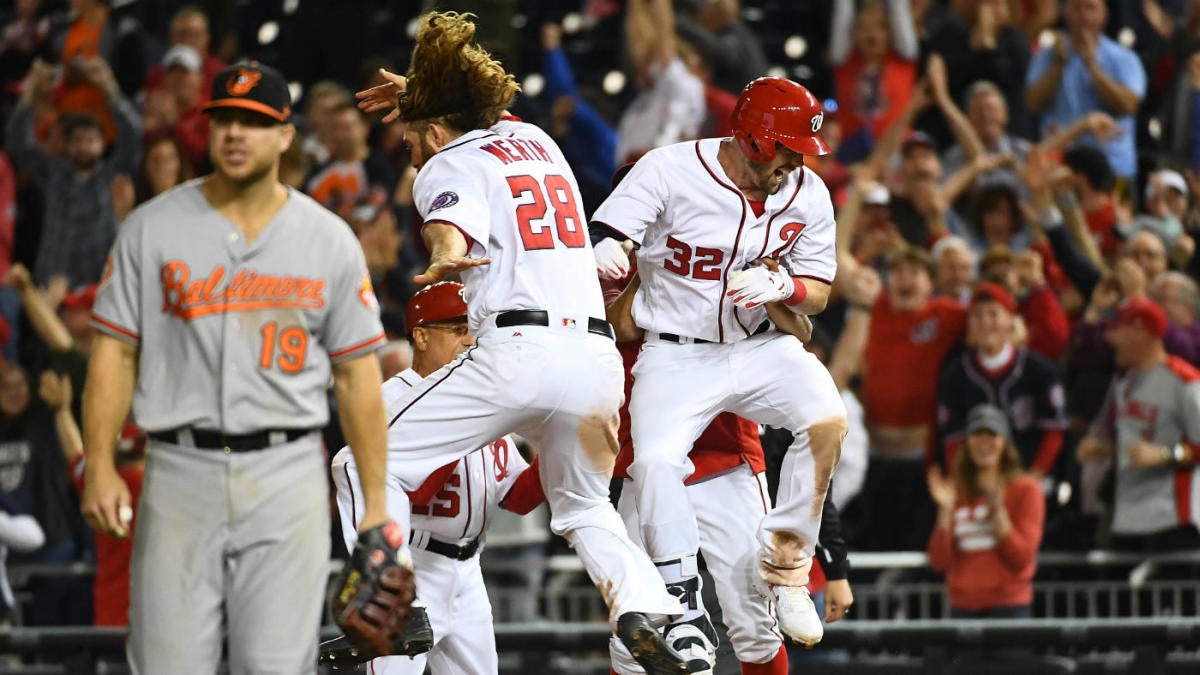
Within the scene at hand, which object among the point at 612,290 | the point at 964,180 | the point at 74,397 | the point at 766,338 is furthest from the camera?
the point at 964,180

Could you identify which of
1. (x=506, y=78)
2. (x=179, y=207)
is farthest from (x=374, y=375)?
(x=506, y=78)

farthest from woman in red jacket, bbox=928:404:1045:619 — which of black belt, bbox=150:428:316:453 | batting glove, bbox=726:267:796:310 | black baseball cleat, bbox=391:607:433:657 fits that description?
black belt, bbox=150:428:316:453

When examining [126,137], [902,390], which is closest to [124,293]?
[902,390]

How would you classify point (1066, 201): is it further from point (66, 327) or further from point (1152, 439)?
point (66, 327)

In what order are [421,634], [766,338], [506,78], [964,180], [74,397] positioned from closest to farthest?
1. [421,634]
2. [506,78]
3. [766,338]
4. [74,397]
5. [964,180]

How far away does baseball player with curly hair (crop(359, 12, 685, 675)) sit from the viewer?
20.4ft

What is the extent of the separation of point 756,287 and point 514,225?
919 mm

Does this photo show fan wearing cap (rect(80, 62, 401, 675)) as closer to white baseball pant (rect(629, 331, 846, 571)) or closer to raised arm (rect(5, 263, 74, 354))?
white baseball pant (rect(629, 331, 846, 571))

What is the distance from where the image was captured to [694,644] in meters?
6.55

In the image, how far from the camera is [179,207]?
5285mm

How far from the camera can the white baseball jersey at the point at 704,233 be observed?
6.81 metres

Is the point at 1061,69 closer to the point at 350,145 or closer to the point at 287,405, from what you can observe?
the point at 350,145

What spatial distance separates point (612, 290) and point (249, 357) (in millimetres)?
2604

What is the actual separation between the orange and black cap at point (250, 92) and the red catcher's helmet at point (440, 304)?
70.6 inches
